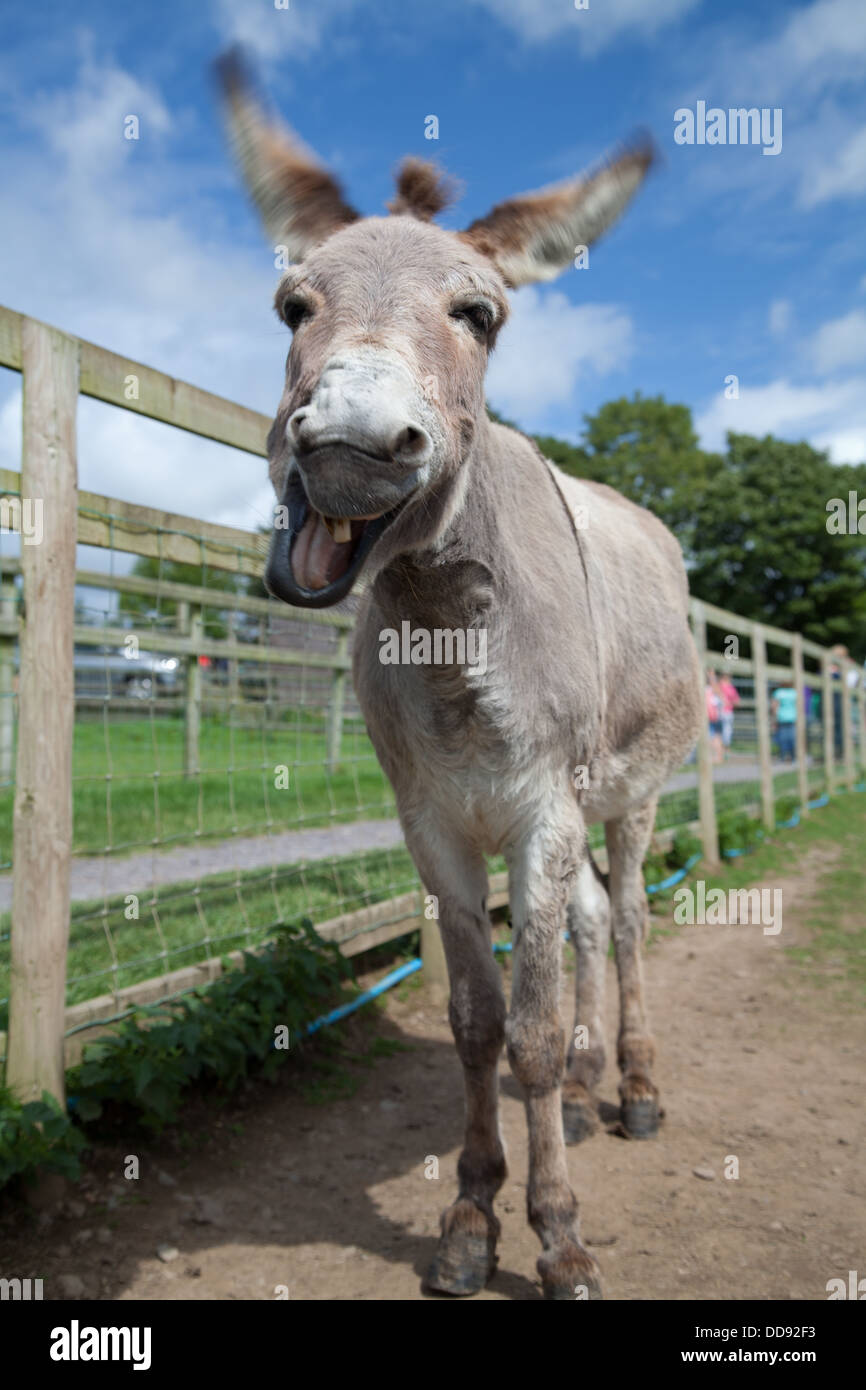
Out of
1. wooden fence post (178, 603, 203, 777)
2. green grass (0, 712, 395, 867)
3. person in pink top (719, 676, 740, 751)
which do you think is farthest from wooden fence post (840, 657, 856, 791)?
wooden fence post (178, 603, 203, 777)

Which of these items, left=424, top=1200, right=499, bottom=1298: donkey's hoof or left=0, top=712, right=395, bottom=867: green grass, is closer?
left=424, top=1200, right=499, bottom=1298: donkey's hoof

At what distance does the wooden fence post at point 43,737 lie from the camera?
262 cm

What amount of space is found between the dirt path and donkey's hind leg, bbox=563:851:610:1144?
156 millimetres

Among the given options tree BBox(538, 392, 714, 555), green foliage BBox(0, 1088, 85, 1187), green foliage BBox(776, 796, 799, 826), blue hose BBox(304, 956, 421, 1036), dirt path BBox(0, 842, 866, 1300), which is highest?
tree BBox(538, 392, 714, 555)

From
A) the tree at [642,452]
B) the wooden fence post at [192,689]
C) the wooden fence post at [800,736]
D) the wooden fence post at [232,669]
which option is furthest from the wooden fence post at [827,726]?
the tree at [642,452]

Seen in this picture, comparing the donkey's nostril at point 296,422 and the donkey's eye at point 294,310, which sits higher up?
the donkey's eye at point 294,310

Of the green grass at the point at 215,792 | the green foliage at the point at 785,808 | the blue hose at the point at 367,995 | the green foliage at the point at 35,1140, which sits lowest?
the blue hose at the point at 367,995

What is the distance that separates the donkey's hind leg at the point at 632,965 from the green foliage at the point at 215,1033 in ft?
3.88

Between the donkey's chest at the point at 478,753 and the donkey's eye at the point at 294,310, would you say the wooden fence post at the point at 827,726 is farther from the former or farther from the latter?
the donkey's eye at the point at 294,310

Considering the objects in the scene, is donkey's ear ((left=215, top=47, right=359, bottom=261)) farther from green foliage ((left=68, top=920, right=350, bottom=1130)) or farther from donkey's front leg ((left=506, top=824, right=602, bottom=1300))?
green foliage ((left=68, top=920, right=350, bottom=1130))

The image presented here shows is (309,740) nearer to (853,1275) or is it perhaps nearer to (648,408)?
(853,1275)

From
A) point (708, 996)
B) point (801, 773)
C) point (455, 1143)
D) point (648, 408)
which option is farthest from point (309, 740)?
point (648, 408)

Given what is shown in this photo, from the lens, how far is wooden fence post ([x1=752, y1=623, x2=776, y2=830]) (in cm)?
1008

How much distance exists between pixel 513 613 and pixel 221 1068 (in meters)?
1.91
